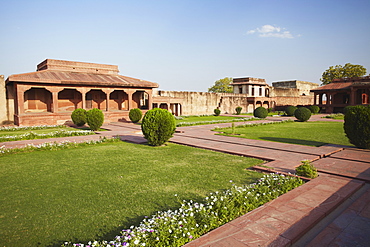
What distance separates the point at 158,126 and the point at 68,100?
1478 centimetres

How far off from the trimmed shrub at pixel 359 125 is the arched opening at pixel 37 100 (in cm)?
1972

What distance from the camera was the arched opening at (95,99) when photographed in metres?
21.6

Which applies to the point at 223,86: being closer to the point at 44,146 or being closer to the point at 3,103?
the point at 3,103

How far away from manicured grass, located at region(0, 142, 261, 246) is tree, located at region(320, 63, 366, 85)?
51.0 metres

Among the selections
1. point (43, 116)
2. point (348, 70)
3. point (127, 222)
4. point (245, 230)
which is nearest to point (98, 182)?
point (127, 222)

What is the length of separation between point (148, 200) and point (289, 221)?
2.13 m

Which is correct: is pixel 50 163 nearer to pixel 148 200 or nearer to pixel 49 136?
pixel 148 200

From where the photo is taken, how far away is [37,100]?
62.9ft

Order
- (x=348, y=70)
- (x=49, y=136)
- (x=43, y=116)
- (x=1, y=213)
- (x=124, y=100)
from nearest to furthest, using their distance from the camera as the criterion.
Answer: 1. (x=1, y=213)
2. (x=49, y=136)
3. (x=43, y=116)
4. (x=124, y=100)
5. (x=348, y=70)

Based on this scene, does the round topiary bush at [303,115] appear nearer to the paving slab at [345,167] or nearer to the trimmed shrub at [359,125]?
the trimmed shrub at [359,125]

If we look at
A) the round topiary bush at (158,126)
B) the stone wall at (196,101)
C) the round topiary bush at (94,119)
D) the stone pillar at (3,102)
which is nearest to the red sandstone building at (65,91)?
the stone pillar at (3,102)

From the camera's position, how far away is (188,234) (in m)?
2.71

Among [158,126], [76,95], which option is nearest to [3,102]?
[76,95]

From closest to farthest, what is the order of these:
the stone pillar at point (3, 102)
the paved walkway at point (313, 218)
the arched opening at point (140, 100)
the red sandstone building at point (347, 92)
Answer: the paved walkway at point (313, 218) → the stone pillar at point (3, 102) → the arched opening at point (140, 100) → the red sandstone building at point (347, 92)
